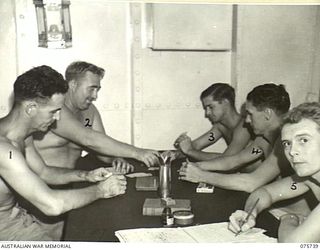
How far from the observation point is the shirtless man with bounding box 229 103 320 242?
2.72 ft

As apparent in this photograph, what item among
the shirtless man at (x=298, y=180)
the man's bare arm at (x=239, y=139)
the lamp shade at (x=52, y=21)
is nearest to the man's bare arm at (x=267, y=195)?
the shirtless man at (x=298, y=180)

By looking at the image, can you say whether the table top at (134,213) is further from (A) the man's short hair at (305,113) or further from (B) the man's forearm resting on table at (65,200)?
(A) the man's short hair at (305,113)

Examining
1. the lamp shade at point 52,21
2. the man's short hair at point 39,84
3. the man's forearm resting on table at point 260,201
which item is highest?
the lamp shade at point 52,21

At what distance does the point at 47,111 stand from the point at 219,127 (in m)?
0.82

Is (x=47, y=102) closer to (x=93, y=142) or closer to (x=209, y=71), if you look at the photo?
(x=93, y=142)

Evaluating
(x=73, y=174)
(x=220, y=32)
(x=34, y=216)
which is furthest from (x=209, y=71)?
→ (x=34, y=216)

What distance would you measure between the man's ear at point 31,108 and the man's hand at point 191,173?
448 mm

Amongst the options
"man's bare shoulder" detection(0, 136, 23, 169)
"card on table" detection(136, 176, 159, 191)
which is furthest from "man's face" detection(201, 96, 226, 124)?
"man's bare shoulder" detection(0, 136, 23, 169)

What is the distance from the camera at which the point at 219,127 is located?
1.74m

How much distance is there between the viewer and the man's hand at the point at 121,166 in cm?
130

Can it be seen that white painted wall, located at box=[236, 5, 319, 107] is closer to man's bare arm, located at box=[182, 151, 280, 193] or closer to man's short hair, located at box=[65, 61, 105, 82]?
man's bare arm, located at box=[182, 151, 280, 193]

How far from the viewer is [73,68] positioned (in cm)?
124

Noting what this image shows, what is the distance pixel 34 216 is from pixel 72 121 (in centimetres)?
38

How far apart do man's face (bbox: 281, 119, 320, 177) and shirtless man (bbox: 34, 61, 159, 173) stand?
49 centimetres
